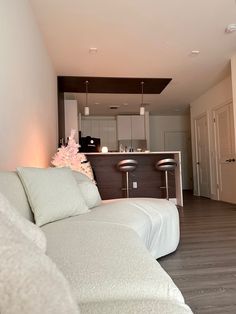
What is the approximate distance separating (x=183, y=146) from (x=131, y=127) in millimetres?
1974

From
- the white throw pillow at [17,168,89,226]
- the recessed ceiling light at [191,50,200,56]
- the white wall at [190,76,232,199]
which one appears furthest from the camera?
the white wall at [190,76,232,199]

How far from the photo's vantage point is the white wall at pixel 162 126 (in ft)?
30.0

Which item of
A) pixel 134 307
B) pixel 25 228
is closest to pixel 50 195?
pixel 25 228

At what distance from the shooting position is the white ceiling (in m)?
3.31

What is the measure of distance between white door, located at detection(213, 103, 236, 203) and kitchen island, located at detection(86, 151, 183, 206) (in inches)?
45.3

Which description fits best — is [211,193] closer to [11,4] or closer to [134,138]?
[134,138]

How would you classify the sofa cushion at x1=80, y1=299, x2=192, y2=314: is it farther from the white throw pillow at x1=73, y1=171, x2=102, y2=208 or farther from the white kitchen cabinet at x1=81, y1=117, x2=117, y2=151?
the white kitchen cabinet at x1=81, y1=117, x2=117, y2=151

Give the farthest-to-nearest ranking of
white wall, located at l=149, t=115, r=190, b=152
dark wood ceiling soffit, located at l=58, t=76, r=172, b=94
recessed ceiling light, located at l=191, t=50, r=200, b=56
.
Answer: white wall, located at l=149, t=115, r=190, b=152 < dark wood ceiling soffit, located at l=58, t=76, r=172, b=94 < recessed ceiling light, located at l=191, t=50, r=200, b=56

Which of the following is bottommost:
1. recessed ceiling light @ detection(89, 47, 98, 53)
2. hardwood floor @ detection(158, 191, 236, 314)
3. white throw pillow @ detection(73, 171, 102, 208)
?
hardwood floor @ detection(158, 191, 236, 314)

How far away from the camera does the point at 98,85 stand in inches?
236

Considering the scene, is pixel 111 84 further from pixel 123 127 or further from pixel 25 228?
pixel 25 228

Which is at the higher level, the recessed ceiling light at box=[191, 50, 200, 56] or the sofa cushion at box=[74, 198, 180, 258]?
the recessed ceiling light at box=[191, 50, 200, 56]

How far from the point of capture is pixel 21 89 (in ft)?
9.12

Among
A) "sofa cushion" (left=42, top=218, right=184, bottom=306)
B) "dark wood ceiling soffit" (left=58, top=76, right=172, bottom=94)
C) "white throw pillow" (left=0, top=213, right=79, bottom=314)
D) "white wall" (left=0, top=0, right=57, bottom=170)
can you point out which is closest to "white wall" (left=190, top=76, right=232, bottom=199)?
"dark wood ceiling soffit" (left=58, top=76, right=172, bottom=94)
